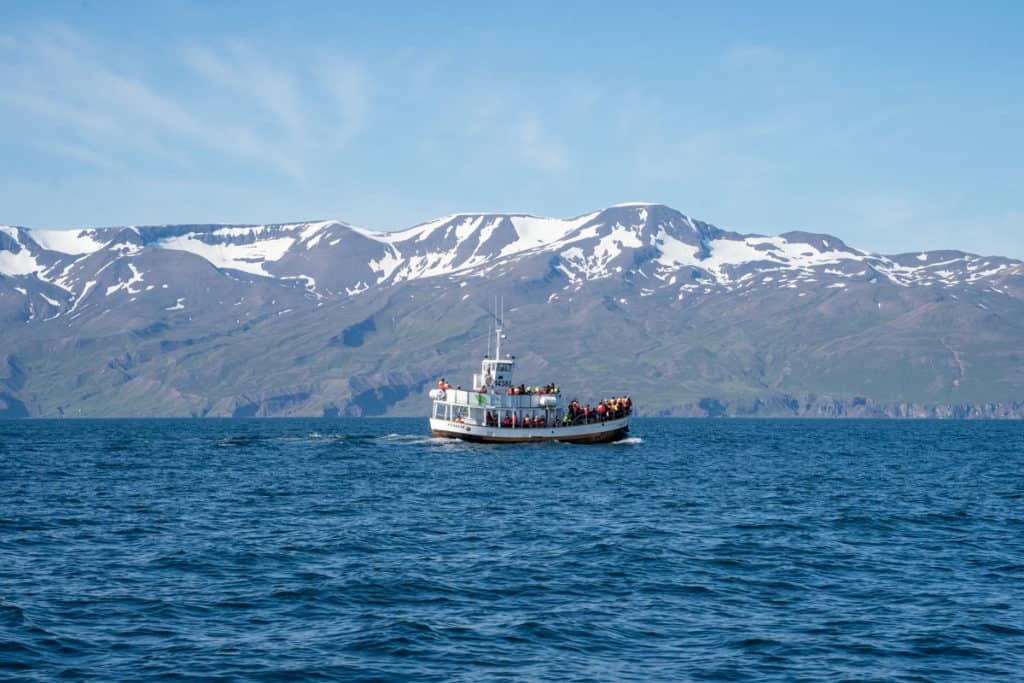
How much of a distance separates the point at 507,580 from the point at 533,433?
90736 millimetres

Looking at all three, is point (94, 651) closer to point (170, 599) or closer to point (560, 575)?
point (170, 599)

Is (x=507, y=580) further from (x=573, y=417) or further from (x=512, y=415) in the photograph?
(x=573, y=417)

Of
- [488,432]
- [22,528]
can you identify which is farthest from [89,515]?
[488,432]

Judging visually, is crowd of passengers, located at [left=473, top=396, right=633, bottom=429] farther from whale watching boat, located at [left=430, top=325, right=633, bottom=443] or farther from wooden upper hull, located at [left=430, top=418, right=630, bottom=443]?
wooden upper hull, located at [left=430, top=418, right=630, bottom=443]

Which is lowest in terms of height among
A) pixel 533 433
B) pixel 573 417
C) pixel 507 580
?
pixel 507 580

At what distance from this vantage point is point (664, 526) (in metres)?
65.9

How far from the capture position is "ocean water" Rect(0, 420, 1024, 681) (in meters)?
35.5

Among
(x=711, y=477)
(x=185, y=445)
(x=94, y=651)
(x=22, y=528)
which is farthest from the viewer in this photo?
(x=185, y=445)

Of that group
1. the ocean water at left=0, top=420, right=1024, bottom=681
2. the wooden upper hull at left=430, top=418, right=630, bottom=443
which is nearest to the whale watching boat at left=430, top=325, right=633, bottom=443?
the wooden upper hull at left=430, top=418, right=630, bottom=443

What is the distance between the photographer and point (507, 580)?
157 ft

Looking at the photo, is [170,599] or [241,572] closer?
[170,599]

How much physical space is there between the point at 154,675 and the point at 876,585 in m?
28.8

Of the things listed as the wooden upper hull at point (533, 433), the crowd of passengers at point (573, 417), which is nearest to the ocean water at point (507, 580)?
the wooden upper hull at point (533, 433)

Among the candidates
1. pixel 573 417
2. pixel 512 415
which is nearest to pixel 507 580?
pixel 512 415
